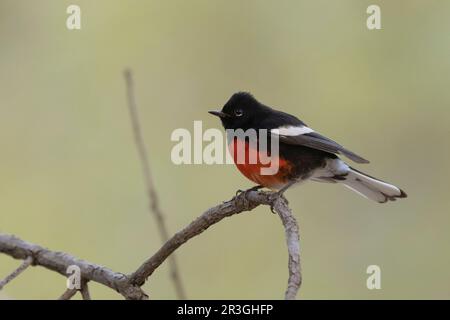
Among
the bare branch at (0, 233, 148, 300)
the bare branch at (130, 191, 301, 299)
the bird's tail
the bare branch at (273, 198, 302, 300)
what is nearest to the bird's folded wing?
the bird's tail

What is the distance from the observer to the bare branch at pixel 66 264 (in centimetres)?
325

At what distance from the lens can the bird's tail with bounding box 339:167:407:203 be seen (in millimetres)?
4531

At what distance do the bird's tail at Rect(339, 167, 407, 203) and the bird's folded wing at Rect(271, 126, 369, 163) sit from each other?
1.19 ft

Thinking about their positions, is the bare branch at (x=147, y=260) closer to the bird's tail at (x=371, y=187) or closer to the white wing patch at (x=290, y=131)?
the white wing patch at (x=290, y=131)

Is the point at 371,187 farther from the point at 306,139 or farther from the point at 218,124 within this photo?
the point at 218,124

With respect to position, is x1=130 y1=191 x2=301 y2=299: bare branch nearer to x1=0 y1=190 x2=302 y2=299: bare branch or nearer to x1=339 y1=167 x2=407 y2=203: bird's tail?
x1=0 y1=190 x2=302 y2=299: bare branch

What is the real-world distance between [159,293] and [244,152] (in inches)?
79.9

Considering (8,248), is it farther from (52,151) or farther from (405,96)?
(405,96)

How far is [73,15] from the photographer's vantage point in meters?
6.61

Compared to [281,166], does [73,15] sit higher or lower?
higher

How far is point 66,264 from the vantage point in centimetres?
353

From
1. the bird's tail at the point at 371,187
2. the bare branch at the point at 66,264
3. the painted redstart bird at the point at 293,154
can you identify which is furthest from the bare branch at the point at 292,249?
the bird's tail at the point at 371,187

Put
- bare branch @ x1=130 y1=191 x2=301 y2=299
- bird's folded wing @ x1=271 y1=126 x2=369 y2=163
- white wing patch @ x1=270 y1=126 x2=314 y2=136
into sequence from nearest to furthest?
bare branch @ x1=130 y1=191 x2=301 y2=299, bird's folded wing @ x1=271 y1=126 x2=369 y2=163, white wing patch @ x1=270 y1=126 x2=314 y2=136
